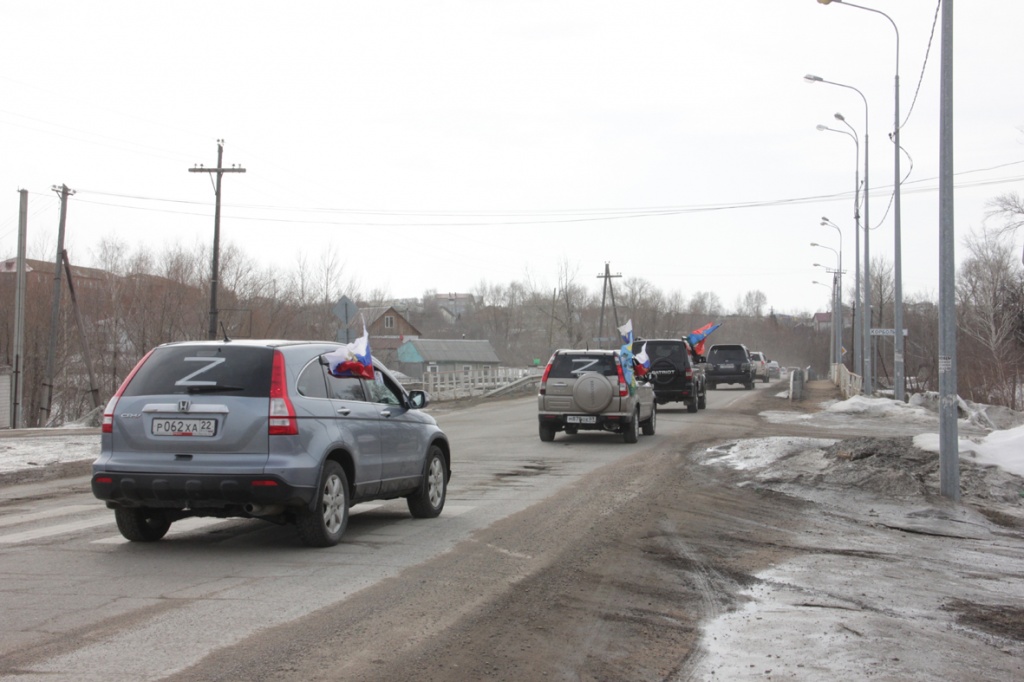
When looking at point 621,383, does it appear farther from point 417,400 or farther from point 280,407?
point 280,407

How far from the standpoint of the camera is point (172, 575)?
667cm

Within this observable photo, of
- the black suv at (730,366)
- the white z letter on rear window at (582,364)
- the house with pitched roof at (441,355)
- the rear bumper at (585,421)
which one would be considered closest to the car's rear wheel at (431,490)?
the rear bumper at (585,421)

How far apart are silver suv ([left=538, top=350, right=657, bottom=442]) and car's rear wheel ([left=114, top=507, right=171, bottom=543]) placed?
464 inches

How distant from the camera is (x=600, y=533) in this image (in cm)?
880

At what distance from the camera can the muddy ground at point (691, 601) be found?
187 inches

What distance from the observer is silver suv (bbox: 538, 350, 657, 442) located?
19094mm

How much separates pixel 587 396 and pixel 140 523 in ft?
39.7

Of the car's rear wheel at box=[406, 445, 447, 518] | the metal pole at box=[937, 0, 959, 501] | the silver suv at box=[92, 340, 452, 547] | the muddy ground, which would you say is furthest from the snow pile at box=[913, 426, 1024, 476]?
the silver suv at box=[92, 340, 452, 547]

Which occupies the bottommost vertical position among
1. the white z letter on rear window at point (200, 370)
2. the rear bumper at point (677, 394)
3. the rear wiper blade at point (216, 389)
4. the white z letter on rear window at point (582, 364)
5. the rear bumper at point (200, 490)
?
the rear bumper at point (200, 490)

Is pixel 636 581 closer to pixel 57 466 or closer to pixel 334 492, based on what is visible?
pixel 334 492

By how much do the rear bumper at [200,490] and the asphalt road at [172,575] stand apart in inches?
17.1

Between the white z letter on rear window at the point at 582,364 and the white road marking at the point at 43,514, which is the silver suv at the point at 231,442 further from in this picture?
the white z letter on rear window at the point at 582,364

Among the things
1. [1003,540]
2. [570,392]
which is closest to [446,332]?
[570,392]

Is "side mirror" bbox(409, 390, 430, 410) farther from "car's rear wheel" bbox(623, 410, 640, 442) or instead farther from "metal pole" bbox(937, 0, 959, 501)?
"car's rear wheel" bbox(623, 410, 640, 442)
